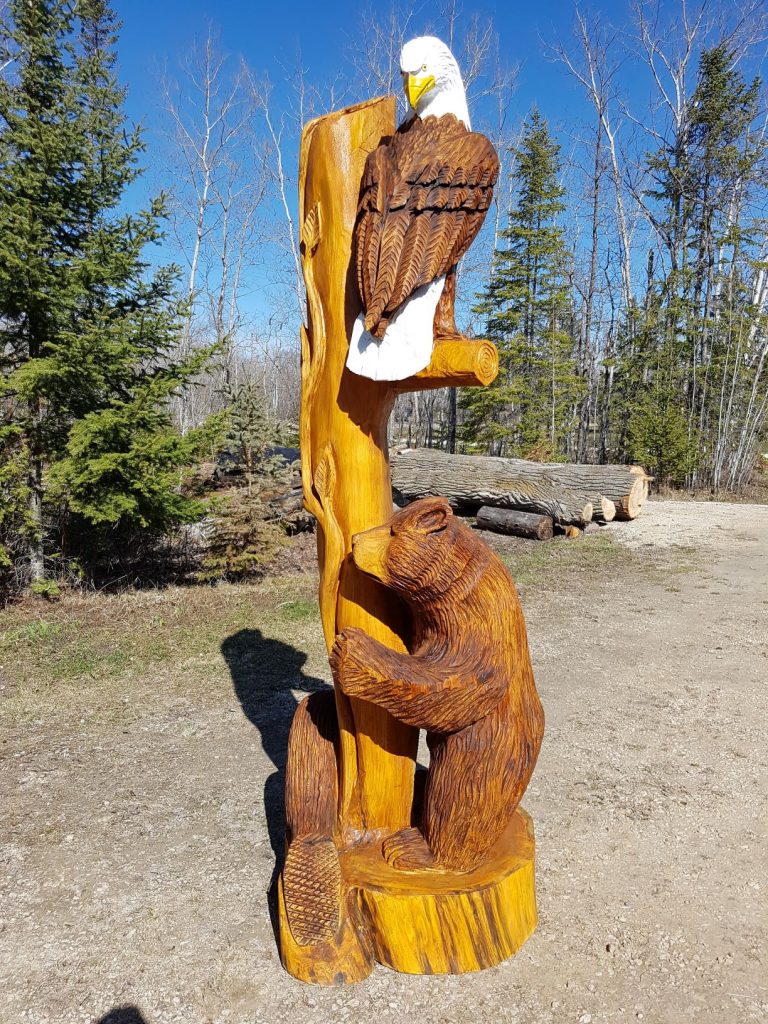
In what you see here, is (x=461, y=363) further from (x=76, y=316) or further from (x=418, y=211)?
(x=76, y=316)

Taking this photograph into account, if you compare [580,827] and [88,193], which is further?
[88,193]

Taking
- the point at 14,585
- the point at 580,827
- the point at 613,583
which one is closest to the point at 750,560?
the point at 613,583

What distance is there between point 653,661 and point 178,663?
391 centimetres

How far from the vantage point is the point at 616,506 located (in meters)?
10.9

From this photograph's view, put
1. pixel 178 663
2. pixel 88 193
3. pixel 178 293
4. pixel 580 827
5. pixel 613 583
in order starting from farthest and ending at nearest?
pixel 613 583 → pixel 178 293 → pixel 88 193 → pixel 178 663 → pixel 580 827

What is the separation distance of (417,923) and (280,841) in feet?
3.51

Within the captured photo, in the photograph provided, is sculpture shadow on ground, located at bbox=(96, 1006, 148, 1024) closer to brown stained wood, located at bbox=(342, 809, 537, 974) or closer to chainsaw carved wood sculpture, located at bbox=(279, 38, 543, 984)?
chainsaw carved wood sculpture, located at bbox=(279, 38, 543, 984)

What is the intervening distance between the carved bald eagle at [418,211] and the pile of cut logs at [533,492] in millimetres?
8612

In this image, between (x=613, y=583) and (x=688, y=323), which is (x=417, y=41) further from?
(x=688, y=323)

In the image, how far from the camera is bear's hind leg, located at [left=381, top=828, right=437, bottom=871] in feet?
7.15

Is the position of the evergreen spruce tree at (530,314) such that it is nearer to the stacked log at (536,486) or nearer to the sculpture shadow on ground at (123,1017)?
the stacked log at (536,486)

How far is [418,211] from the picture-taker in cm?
186

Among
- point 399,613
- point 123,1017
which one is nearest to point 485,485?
point 399,613

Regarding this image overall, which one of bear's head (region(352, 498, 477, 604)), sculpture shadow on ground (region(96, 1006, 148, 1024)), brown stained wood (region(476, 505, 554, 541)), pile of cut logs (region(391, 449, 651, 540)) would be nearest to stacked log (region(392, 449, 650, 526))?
pile of cut logs (region(391, 449, 651, 540))
